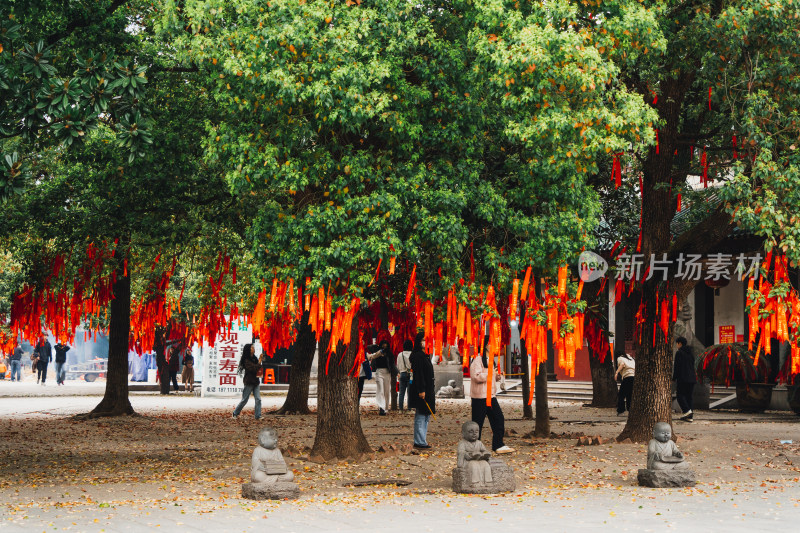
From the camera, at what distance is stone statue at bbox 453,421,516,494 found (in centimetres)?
1002

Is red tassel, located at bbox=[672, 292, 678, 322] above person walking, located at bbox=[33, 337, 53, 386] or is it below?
above

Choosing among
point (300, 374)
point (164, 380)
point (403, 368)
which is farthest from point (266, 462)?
point (164, 380)

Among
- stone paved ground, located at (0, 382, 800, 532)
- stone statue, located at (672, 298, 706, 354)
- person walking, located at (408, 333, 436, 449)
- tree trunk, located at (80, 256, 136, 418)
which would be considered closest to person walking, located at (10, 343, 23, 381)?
tree trunk, located at (80, 256, 136, 418)

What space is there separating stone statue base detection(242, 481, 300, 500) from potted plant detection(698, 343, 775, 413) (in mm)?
17074

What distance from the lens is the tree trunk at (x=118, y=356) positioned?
2058 cm

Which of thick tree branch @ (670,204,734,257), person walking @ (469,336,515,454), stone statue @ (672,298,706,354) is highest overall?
thick tree branch @ (670,204,734,257)

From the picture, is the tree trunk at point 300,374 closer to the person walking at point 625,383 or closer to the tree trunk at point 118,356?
the tree trunk at point 118,356

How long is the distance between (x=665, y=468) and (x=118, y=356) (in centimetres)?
1414

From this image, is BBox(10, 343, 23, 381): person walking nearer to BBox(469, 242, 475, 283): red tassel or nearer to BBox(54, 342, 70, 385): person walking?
BBox(54, 342, 70, 385): person walking

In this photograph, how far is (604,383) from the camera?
2492cm

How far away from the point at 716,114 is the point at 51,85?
9.76 m

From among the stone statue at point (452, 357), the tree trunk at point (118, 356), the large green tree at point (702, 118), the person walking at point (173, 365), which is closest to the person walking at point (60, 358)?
the person walking at point (173, 365)

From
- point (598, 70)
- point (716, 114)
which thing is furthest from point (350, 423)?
point (716, 114)

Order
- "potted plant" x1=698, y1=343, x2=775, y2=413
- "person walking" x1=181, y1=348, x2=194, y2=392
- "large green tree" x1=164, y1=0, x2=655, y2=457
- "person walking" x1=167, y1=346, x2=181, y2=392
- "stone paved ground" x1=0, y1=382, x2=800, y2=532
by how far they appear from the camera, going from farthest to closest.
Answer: "person walking" x1=181, y1=348, x2=194, y2=392 → "person walking" x1=167, y1=346, x2=181, y2=392 → "potted plant" x1=698, y1=343, x2=775, y2=413 → "large green tree" x1=164, y1=0, x2=655, y2=457 → "stone paved ground" x1=0, y1=382, x2=800, y2=532
